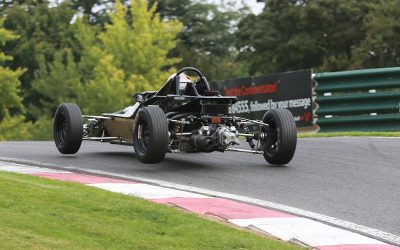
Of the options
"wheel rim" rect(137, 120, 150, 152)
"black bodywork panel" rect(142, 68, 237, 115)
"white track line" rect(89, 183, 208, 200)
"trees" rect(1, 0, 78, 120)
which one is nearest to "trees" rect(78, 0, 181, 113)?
"trees" rect(1, 0, 78, 120)

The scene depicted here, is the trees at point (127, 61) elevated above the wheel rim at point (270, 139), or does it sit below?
above

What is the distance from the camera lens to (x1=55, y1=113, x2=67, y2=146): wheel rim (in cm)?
1327

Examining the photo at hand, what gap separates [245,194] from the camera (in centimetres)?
923

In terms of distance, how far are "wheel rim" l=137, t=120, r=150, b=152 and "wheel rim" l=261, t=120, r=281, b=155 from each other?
1925mm

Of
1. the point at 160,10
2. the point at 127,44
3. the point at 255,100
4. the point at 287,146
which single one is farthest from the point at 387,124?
the point at 160,10

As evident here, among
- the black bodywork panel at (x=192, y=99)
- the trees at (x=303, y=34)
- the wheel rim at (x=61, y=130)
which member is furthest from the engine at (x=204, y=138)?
the trees at (x=303, y=34)

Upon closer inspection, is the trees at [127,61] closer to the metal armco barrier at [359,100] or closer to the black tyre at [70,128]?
the metal armco barrier at [359,100]

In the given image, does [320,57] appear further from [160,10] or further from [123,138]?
[123,138]

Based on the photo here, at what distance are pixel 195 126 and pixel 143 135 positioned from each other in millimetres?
882

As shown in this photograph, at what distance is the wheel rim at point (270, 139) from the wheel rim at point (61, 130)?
3736mm

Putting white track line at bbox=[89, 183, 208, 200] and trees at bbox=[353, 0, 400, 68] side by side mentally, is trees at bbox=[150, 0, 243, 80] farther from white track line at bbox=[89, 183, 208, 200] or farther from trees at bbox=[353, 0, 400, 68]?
white track line at bbox=[89, 183, 208, 200]

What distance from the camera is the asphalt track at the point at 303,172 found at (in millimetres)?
8570

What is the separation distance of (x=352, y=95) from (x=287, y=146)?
829 centimetres

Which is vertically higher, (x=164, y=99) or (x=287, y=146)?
(x=164, y=99)
